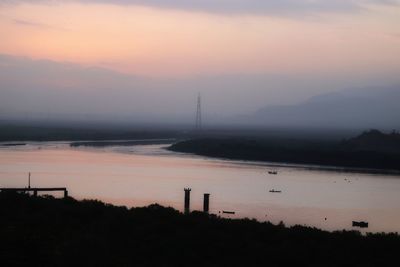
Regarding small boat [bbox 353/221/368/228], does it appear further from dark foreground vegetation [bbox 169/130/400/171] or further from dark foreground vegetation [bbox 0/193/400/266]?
dark foreground vegetation [bbox 169/130/400/171]

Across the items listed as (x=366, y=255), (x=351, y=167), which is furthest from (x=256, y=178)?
(x=366, y=255)

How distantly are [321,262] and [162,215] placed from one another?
18.8 feet

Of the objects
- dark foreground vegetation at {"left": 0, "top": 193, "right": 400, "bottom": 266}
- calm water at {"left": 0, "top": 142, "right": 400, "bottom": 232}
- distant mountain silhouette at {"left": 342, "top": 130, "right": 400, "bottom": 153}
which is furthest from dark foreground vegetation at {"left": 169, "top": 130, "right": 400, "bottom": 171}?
dark foreground vegetation at {"left": 0, "top": 193, "right": 400, "bottom": 266}

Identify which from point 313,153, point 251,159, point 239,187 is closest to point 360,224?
point 239,187

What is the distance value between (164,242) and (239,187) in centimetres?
3358

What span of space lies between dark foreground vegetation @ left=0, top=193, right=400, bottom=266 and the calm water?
559 inches

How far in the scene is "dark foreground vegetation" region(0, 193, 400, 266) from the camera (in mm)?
12719

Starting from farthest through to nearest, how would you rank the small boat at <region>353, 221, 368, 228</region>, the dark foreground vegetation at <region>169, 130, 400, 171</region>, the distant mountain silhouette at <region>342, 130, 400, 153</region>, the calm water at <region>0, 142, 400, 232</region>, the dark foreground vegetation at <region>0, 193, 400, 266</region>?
1. the distant mountain silhouette at <region>342, 130, 400, 153</region>
2. the dark foreground vegetation at <region>169, 130, 400, 171</region>
3. the calm water at <region>0, 142, 400, 232</region>
4. the small boat at <region>353, 221, 368, 228</region>
5. the dark foreground vegetation at <region>0, 193, 400, 266</region>

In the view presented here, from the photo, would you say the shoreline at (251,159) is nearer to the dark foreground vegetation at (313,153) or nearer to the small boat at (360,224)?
the dark foreground vegetation at (313,153)

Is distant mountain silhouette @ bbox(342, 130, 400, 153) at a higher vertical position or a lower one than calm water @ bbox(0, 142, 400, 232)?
higher

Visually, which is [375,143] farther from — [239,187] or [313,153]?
[239,187]

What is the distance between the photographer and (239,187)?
156 feet

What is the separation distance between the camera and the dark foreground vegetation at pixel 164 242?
41.7 feet

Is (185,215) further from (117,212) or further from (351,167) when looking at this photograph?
(351,167)
